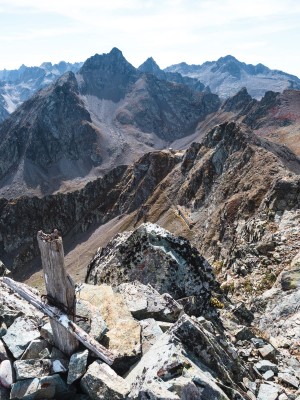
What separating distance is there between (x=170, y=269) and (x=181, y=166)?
98.8m

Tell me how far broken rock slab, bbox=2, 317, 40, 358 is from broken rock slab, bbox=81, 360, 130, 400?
6.45 ft

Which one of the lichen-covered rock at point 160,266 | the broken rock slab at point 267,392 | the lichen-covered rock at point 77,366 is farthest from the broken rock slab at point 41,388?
the lichen-covered rock at point 160,266

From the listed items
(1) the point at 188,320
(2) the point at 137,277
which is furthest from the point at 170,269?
(1) the point at 188,320

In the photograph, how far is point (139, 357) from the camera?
32.4 ft

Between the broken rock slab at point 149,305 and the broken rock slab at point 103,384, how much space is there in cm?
399

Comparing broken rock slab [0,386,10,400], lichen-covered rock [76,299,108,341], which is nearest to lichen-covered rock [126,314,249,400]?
lichen-covered rock [76,299,108,341]

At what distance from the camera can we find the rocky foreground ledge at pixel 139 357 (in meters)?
8.27

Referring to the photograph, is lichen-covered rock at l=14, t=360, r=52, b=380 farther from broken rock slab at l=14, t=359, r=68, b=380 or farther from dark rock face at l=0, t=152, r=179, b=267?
dark rock face at l=0, t=152, r=179, b=267

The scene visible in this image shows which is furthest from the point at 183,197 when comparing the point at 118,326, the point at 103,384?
the point at 103,384

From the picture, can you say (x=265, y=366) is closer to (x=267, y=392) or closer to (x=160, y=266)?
(x=267, y=392)

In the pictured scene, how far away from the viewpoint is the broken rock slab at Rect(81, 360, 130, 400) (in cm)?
820

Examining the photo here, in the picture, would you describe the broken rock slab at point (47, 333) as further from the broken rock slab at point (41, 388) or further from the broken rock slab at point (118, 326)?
the broken rock slab at point (118, 326)

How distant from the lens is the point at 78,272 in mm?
97062

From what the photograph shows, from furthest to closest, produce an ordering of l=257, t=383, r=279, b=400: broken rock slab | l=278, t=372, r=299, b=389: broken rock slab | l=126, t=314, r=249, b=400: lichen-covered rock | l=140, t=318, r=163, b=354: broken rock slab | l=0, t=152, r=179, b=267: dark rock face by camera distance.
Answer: l=0, t=152, r=179, b=267: dark rock face, l=278, t=372, r=299, b=389: broken rock slab, l=140, t=318, r=163, b=354: broken rock slab, l=257, t=383, r=279, b=400: broken rock slab, l=126, t=314, r=249, b=400: lichen-covered rock
